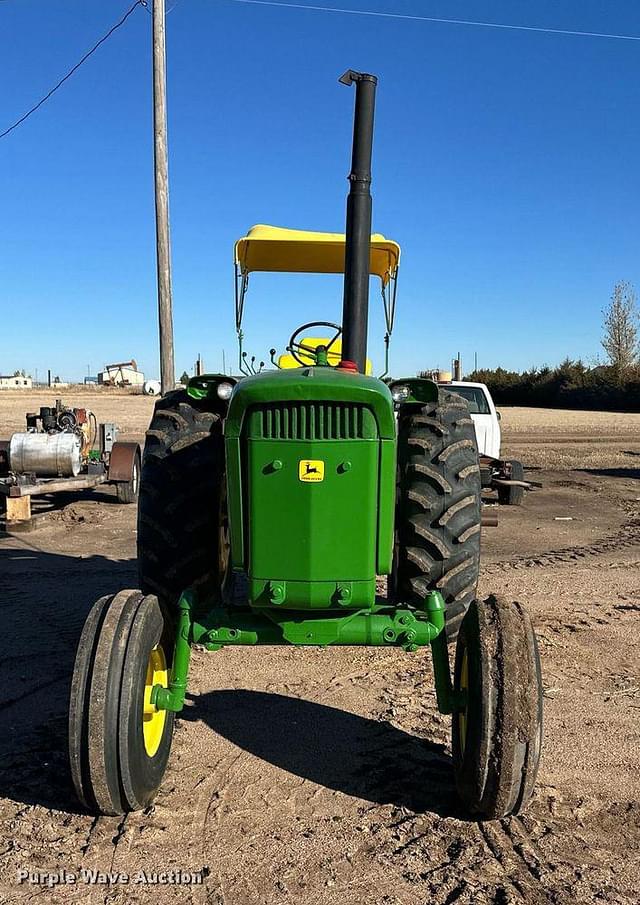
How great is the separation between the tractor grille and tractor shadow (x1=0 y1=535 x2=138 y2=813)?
165cm

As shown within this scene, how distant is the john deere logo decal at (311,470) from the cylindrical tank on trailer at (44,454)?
7.52m

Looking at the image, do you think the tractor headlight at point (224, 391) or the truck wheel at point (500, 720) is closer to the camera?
the truck wheel at point (500, 720)

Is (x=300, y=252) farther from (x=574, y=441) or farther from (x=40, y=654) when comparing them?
(x=574, y=441)

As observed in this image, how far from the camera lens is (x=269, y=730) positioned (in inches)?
154

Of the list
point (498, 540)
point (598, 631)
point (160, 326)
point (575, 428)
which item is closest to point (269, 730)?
point (598, 631)

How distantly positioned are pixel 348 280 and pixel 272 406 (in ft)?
7.40

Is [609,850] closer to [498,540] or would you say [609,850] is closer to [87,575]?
[87,575]

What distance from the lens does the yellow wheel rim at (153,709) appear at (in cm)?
321

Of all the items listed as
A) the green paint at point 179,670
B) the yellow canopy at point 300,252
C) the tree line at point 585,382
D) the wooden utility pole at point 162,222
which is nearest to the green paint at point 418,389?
the green paint at point 179,670

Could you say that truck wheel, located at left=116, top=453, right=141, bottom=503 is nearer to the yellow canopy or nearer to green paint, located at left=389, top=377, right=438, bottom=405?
the yellow canopy

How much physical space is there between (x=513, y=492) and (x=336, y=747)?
7.63m

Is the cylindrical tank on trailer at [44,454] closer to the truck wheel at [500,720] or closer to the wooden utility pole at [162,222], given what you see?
the wooden utility pole at [162,222]

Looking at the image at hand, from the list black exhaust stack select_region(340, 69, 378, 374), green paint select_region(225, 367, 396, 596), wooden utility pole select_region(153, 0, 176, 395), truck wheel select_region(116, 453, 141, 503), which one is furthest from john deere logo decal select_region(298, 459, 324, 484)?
wooden utility pole select_region(153, 0, 176, 395)

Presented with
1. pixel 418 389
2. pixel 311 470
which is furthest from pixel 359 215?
pixel 311 470
